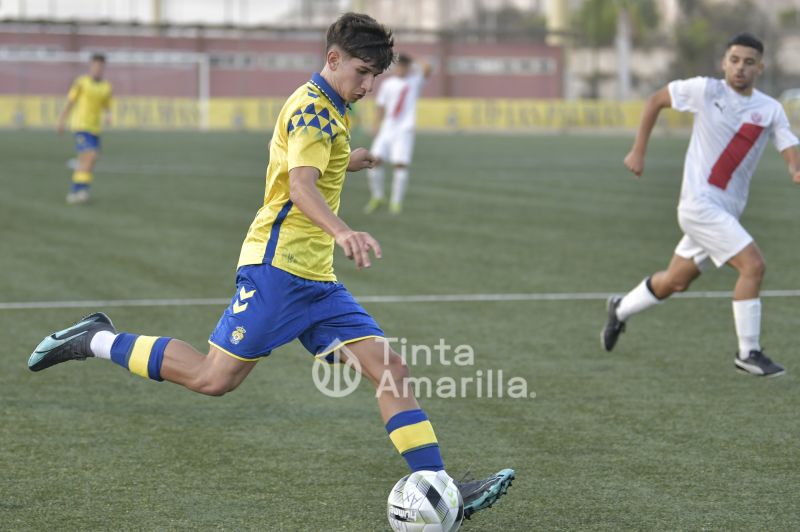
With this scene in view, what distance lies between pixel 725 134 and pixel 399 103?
11.1 metres

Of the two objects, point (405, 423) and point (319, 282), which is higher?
point (319, 282)

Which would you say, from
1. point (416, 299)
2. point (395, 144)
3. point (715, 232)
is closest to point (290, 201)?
point (715, 232)

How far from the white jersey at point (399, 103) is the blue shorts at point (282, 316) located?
13951mm

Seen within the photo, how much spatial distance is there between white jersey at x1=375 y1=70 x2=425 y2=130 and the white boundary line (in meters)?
8.32

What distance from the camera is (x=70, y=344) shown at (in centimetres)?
555

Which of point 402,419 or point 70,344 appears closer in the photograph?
point 402,419

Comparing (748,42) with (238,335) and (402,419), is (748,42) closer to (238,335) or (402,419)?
(402,419)

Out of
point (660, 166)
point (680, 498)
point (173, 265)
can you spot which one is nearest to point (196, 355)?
point (680, 498)

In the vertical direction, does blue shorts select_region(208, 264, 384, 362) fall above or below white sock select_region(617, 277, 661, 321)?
above

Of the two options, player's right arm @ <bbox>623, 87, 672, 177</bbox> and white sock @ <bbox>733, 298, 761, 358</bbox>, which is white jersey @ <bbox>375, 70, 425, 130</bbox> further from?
white sock @ <bbox>733, 298, 761, 358</bbox>

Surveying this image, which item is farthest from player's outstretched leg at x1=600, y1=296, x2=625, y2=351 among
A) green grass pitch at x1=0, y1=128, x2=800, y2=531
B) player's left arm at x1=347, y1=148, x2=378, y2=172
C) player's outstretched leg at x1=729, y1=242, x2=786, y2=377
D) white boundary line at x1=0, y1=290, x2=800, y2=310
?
player's left arm at x1=347, y1=148, x2=378, y2=172

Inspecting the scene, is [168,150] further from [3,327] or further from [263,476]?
[263,476]

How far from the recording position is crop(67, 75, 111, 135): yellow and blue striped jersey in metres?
20.2

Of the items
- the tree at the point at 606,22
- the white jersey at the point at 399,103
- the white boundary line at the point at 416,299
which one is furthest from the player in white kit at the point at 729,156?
the tree at the point at 606,22
